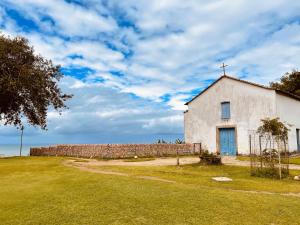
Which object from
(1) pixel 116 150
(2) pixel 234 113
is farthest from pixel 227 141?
(1) pixel 116 150

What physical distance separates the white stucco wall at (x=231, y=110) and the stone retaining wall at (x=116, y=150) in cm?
241

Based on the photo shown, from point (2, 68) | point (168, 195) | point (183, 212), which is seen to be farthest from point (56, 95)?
point (183, 212)

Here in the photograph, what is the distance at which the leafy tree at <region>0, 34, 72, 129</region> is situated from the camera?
1125 inches

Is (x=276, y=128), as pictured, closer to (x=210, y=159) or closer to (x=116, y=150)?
(x=210, y=159)

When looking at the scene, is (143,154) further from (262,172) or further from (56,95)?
(262,172)

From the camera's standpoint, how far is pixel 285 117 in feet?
103

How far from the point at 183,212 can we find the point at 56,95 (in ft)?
88.6

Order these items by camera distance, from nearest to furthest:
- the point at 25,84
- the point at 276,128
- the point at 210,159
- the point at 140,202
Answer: the point at 140,202 < the point at 276,128 < the point at 210,159 < the point at 25,84

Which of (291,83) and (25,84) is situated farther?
(291,83)

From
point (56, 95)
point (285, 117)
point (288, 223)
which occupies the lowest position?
point (288, 223)

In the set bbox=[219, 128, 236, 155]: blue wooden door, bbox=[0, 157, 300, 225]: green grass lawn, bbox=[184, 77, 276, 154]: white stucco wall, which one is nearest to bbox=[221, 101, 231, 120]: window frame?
bbox=[184, 77, 276, 154]: white stucco wall

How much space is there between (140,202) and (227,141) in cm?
2485

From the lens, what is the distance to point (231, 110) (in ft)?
110

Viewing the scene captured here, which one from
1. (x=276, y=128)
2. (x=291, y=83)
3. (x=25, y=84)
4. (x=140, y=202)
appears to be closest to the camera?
(x=140, y=202)
